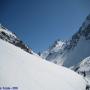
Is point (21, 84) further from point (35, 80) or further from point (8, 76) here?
point (35, 80)

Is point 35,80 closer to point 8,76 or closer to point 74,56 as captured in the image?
point 8,76

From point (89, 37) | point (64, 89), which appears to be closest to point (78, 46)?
point (89, 37)

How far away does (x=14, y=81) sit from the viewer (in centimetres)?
858

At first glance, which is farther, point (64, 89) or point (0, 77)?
point (64, 89)

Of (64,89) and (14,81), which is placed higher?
(64,89)

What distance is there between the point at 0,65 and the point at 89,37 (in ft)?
549

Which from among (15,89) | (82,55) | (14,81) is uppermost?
(82,55)

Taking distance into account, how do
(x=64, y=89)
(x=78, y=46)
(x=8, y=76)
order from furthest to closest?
1. (x=78, y=46)
2. (x=64, y=89)
3. (x=8, y=76)

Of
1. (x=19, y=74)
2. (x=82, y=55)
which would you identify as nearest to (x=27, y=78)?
(x=19, y=74)

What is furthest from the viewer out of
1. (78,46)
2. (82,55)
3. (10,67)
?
(78,46)

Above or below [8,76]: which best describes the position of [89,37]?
above

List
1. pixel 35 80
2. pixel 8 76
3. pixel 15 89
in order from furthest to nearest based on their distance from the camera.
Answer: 1. pixel 35 80
2. pixel 8 76
3. pixel 15 89

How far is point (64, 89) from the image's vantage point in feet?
43.3

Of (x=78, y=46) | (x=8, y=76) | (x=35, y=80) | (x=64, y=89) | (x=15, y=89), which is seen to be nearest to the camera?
(x=15, y=89)
